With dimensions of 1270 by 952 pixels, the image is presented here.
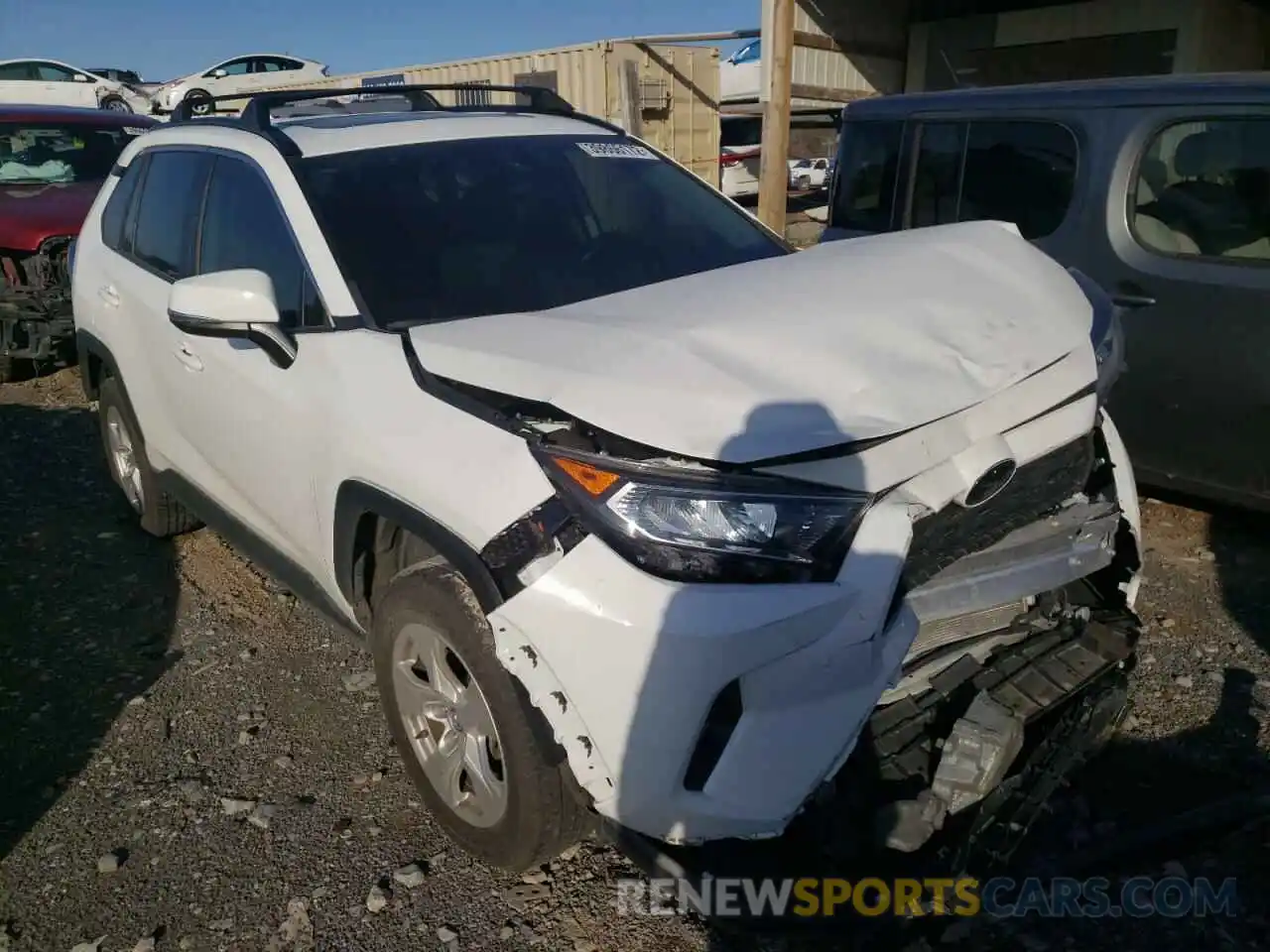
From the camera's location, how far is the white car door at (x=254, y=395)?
2.75m

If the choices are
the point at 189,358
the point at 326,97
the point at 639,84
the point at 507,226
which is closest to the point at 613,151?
the point at 507,226

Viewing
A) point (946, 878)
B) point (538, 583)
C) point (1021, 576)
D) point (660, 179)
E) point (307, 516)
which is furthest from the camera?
point (660, 179)

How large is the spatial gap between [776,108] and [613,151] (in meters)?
5.98

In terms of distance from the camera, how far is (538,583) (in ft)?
6.42

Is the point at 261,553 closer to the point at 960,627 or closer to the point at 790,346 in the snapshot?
the point at 790,346

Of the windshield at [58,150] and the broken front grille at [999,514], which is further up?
the broken front grille at [999,514]

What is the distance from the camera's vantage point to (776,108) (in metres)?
8.92

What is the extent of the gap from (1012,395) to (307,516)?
187 cm

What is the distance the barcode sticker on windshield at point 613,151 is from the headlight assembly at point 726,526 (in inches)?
73.7

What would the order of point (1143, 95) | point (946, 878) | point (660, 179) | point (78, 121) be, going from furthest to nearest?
point (78, 121), point (1143, 95), point (660, 179), point (946, 878)

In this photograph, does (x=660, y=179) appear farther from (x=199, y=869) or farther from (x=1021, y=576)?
(x=199, y=869)

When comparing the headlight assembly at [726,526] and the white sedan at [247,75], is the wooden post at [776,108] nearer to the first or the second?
the headlight assembly at [726,526]

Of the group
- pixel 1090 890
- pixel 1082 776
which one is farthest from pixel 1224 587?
pixel 1090 890

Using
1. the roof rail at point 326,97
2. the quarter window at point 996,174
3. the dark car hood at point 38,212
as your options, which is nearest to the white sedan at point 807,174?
the dark car hood at point 38,212
